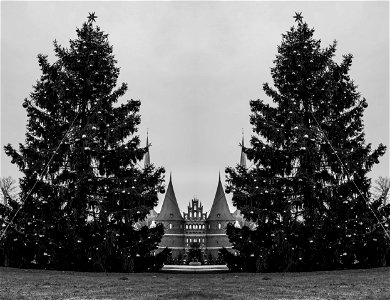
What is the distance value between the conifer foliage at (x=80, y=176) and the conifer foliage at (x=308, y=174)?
436cm

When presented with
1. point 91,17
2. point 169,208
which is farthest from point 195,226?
point 91,17

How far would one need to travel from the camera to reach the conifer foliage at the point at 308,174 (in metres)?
18.2

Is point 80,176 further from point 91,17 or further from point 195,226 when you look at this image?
point 195,226

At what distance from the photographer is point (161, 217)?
6719 cm

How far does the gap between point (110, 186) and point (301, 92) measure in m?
9.30

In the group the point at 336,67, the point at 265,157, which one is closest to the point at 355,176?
the point at 265,157

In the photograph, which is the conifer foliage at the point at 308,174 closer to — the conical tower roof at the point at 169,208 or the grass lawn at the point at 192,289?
the grass lawn at the point at 192,289

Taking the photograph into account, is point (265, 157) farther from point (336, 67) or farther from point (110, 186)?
point (110, 186)

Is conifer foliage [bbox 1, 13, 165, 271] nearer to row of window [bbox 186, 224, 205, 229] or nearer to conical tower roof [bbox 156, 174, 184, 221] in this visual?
conical tower roof [bbox 156, 174, 184, 221]

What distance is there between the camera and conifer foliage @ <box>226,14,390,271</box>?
18156mm

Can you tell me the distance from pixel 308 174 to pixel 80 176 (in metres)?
9.15

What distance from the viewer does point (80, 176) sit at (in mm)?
18391

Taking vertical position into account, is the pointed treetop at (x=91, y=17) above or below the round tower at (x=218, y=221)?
above

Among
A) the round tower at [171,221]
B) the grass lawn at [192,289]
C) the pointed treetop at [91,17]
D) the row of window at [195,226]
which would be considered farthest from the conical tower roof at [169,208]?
the grass lawn at [192,289]
